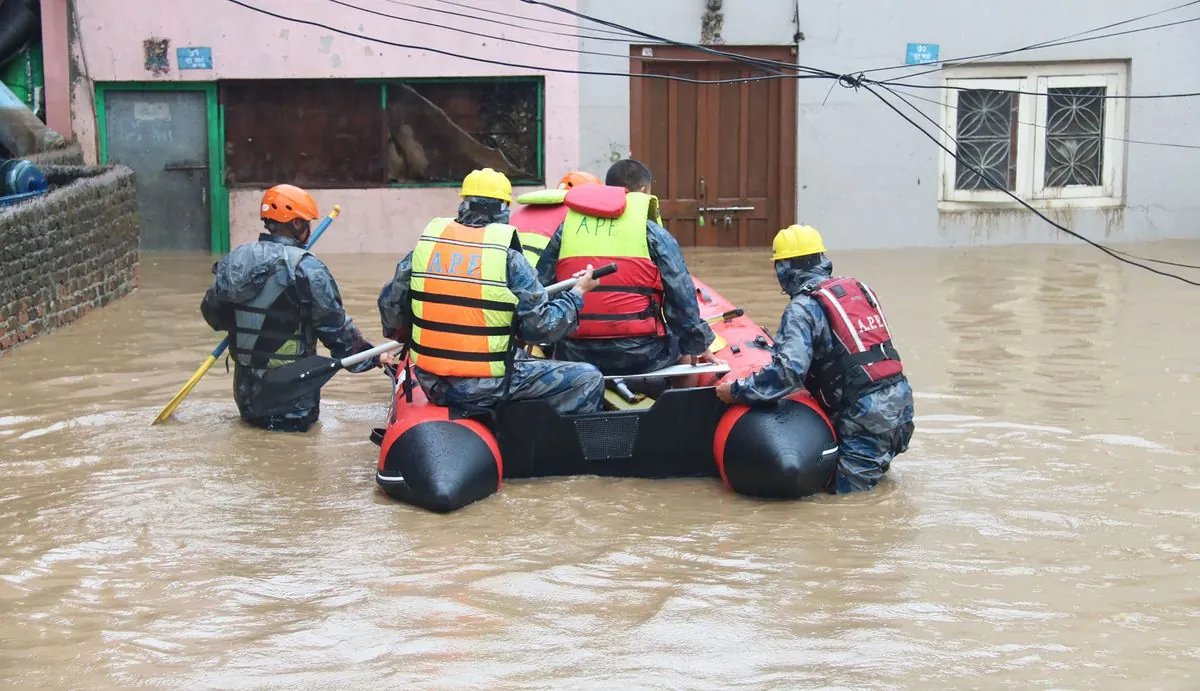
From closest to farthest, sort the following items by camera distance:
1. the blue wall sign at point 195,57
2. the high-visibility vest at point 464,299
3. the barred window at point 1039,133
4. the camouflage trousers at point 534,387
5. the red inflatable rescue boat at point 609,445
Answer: the red inflatable rescue boat at point 609,445 → the high-visibility vest at point 464,299 → the camouflage trousers at point 534,387 → the blue wall sign at point 195,57 → the barred window at point 1039,133

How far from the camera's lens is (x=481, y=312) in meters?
6.50

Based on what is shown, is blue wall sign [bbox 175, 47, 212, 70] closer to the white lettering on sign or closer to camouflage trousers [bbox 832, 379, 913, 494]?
the white lettering on sign

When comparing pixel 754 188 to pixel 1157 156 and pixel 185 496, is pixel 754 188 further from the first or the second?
pixel 185 496

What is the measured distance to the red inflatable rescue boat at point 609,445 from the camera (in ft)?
20.8

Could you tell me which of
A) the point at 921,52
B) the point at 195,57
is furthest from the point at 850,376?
the point at 195,57

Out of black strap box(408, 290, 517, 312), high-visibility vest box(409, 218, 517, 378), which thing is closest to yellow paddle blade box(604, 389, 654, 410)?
high-visibility vest box(409, 218, 517, 378)

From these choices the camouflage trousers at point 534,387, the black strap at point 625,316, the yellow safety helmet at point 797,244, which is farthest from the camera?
the black strap at point 625,316

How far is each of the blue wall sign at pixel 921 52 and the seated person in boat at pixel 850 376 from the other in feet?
28.1

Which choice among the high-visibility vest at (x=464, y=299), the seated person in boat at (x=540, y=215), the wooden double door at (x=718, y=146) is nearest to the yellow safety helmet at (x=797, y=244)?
the high-visibility vest at (x=464, y=299)

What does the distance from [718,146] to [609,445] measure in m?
8.44

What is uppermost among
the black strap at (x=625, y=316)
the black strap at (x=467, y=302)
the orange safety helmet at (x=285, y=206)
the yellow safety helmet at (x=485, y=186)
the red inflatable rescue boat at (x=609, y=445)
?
the yellow safety helmet at (x=485, y=186)

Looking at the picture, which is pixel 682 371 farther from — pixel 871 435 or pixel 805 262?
pixel 871 435

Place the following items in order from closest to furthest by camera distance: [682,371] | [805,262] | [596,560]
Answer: [596,560] → [805,262] → [682,371]

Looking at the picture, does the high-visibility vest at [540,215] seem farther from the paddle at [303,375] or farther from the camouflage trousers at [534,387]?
the camouflage trousers at [534,387]
